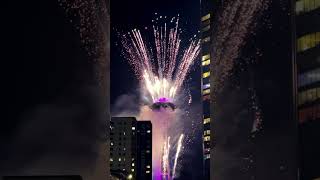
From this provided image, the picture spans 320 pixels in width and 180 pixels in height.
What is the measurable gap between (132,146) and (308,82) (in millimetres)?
41981

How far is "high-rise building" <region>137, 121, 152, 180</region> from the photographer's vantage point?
206 feet

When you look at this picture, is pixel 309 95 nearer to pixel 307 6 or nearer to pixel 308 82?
pixel 308 82

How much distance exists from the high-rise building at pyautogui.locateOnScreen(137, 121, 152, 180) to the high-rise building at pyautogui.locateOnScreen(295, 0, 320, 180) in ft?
142

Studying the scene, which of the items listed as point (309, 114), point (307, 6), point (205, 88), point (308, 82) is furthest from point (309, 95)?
point (205, 88)

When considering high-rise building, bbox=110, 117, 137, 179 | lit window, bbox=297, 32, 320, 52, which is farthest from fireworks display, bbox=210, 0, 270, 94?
high-rise building, bbox=110, 117, 137, 179

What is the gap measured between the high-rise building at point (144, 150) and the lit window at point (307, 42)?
44.5 metres

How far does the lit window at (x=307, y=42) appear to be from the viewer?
17970 millimetres

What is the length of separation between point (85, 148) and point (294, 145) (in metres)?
6.28

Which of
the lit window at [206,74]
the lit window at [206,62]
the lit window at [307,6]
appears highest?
the lit window at [206,62]

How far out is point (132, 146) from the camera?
60250 mm

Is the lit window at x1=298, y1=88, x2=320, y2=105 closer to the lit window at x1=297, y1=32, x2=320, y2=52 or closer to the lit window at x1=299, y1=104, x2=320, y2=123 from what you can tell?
the lit window at x1=299, y1=104, x2=320, y2=123

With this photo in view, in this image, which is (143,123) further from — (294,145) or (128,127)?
(294,145)

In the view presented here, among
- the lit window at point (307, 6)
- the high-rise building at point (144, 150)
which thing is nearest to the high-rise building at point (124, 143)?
the high-rise building at point (144, 150)

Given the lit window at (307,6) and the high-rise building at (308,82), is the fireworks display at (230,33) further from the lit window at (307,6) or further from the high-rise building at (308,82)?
the lit window at (307,6)
